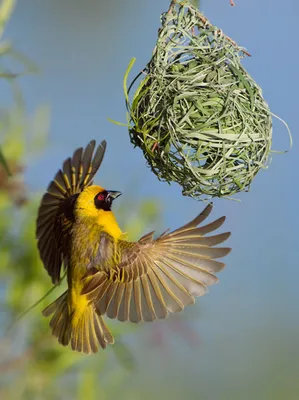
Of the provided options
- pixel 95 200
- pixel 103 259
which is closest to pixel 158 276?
pixel 103 259

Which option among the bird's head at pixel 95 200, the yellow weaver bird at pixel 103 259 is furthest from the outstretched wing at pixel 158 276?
the bird's head at pixel 95 200

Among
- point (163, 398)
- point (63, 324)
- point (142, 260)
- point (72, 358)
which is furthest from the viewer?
point (163, 398)

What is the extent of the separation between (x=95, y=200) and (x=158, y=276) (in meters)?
0.26

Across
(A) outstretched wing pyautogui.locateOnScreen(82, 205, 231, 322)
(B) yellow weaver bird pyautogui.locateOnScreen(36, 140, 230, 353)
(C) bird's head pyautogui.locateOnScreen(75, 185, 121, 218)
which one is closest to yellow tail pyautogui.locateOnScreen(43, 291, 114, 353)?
(B) yellow weaver bird pyautogui.locateOnScreen(36, 140, 230, 353)

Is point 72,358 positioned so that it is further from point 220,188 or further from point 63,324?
point 220,188

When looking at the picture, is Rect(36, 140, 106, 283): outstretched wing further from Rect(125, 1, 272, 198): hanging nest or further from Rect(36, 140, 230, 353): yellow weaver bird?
Rect(125, 1, 272, 198): hanging nest

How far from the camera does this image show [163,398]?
4.45m

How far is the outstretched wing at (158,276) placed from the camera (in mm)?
1661

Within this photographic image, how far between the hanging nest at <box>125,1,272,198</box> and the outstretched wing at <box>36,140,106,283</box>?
0.32 metres

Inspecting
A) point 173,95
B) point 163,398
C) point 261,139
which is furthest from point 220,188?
point 163,398

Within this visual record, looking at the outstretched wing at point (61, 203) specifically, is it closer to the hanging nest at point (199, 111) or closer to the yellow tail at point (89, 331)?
the yellow tail at point (89, 331)

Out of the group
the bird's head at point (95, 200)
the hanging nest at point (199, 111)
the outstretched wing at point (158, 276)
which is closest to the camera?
the hanging nest at point (199, 111)

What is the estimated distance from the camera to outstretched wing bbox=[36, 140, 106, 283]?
6.15ft

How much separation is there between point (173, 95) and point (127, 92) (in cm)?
11
